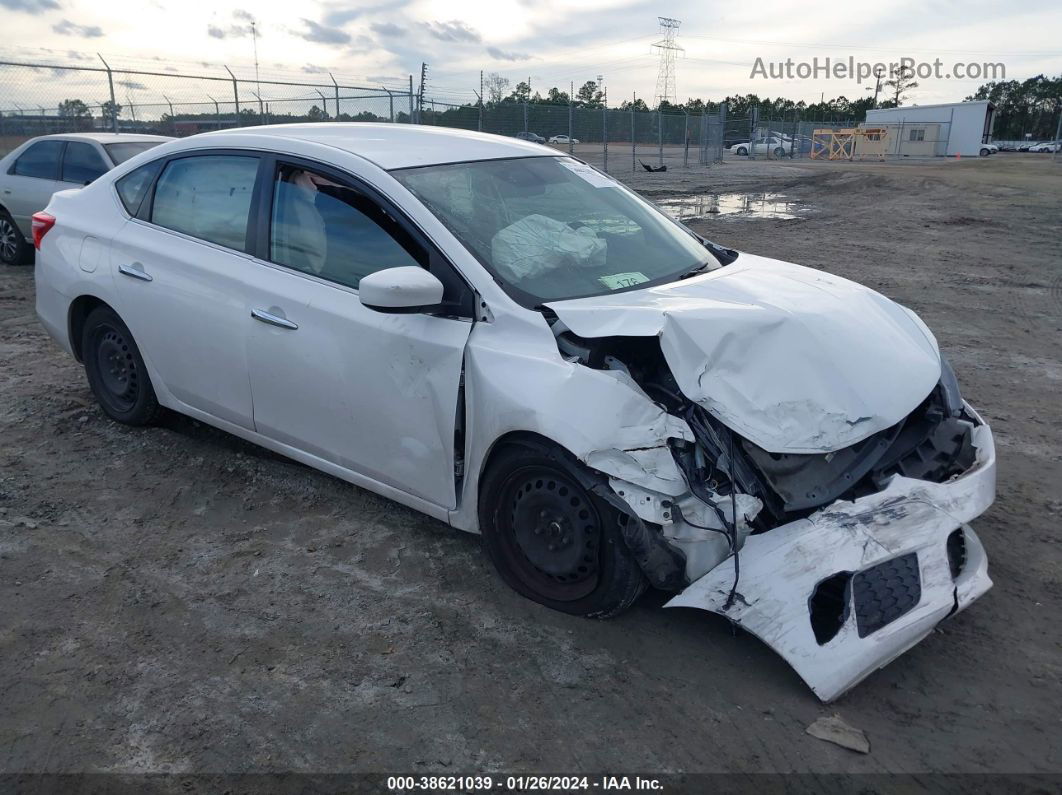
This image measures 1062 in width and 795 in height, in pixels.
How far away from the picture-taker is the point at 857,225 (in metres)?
14.8

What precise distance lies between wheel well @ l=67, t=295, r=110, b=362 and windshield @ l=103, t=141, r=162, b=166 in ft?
16.7

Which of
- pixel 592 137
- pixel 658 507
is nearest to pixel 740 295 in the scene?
pixel 658 507

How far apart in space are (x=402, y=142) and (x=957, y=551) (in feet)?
9.74

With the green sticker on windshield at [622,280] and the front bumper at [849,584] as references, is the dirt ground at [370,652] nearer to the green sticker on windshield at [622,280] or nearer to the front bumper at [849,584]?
the front bumper at [849,584]

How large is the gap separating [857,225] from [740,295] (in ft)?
41.7

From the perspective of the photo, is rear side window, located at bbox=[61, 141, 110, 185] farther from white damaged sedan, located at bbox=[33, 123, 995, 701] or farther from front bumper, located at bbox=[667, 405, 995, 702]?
front bumper, located at bbox=[667, 405, 995, 702]

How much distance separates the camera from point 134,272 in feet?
14.6

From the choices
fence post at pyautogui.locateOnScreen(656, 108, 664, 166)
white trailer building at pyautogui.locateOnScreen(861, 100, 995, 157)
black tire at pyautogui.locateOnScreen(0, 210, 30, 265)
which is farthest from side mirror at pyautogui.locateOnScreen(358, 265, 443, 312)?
white trailer building at pyautogui.locateOnScreen(861, 100, 995, 157)

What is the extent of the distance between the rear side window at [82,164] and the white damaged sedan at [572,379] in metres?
5.81

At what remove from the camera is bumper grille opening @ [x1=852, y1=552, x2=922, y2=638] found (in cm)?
266

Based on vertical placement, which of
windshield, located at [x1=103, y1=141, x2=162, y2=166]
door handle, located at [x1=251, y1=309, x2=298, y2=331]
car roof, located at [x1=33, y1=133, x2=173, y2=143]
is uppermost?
car roof, located at [x1=33, y1=133, x2=173, y2=143]

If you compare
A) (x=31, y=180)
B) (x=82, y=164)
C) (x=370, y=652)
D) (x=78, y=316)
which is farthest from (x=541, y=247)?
(x=31, y=180)

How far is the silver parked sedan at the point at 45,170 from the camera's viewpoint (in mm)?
9406

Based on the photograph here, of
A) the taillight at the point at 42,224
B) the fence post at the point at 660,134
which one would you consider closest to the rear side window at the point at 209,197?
the taillight at the point at 42,224
